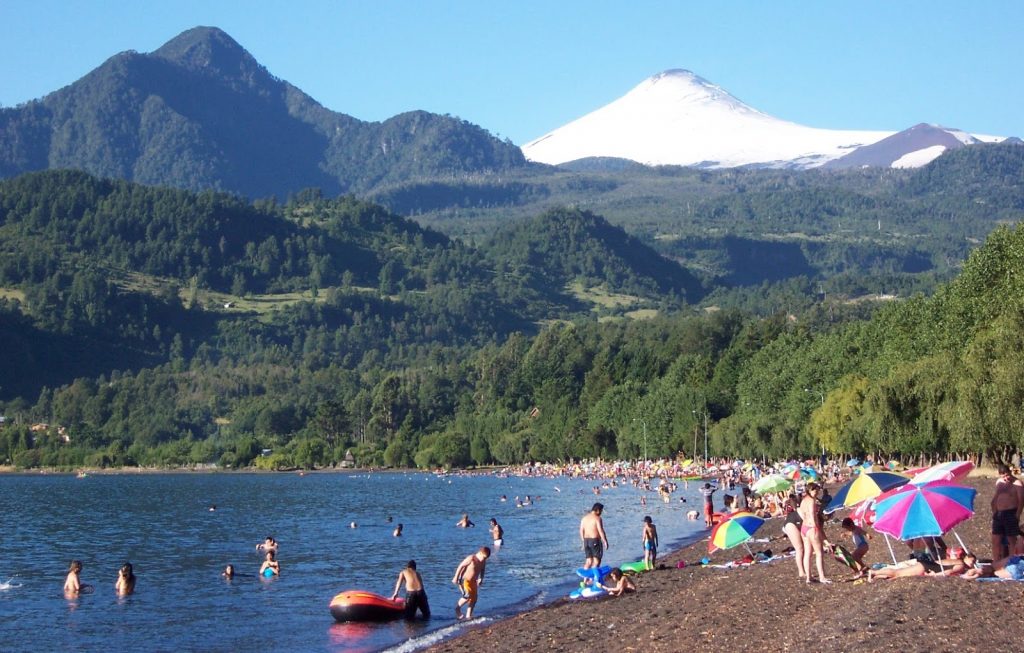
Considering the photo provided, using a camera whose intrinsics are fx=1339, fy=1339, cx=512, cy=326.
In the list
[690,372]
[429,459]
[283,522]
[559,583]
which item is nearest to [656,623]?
[559,583]

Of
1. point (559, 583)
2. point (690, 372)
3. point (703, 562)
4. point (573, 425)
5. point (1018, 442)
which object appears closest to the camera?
point (703, 562)

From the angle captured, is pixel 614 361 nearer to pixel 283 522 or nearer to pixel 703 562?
pixel 283 522

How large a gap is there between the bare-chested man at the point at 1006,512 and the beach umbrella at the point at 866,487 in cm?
400

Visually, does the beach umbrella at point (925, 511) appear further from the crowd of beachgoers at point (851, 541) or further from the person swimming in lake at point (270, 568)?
the person swimming in lake at point (270, 568)

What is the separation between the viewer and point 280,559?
44.9 meters

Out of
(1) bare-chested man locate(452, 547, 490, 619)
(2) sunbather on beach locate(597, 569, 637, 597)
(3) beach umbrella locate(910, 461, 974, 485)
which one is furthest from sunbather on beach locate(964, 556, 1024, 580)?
(1) bare-chested man locate(452, 547, 490, 619)

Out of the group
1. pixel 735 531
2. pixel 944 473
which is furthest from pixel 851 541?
pixel 944 473

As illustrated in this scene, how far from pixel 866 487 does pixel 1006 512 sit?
449cm

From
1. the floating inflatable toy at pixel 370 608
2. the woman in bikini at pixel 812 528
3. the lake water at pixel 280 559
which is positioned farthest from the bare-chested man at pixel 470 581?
the woman in bikini at pixel 812 528

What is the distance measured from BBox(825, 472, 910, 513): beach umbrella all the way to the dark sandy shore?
1.28m

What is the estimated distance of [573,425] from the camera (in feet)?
488

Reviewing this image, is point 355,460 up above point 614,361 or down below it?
below

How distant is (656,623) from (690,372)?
118 metres

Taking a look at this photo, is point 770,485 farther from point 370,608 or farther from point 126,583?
point 126,583
